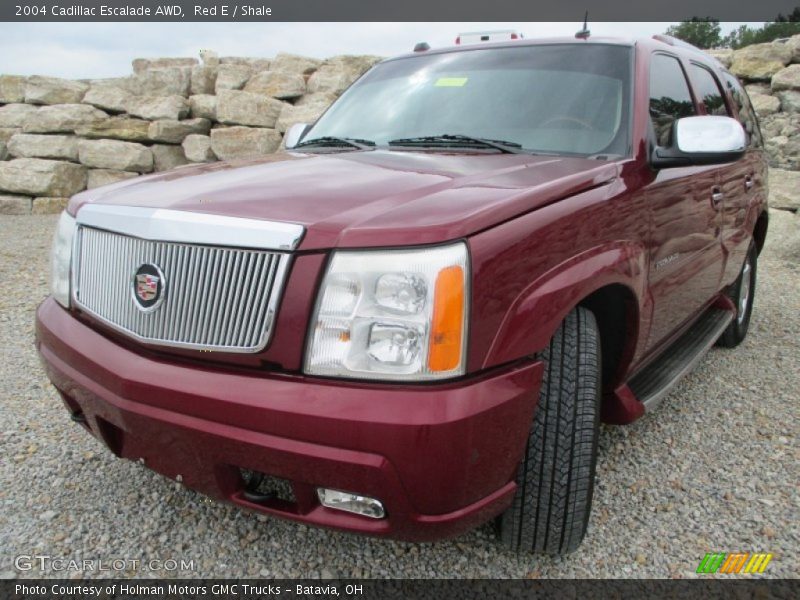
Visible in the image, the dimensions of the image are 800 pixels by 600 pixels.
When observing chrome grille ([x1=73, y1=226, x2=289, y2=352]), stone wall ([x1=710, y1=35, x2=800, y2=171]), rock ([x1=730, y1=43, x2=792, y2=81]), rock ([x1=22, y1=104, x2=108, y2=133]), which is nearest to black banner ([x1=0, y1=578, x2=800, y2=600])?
chrome grille ([x1=73, y1=226, x2=289, y2=352])

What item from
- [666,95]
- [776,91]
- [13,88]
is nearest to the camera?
[666,95]

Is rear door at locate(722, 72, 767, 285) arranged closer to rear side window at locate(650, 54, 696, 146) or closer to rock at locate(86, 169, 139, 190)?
rear side window at locate(650, 54, 696, 146)

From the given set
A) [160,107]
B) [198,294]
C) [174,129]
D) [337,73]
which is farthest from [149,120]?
[198,294]

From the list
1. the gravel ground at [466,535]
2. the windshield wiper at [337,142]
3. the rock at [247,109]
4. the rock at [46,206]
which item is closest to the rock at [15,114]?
the rock at [46,206]

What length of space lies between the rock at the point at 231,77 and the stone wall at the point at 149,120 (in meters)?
0.02

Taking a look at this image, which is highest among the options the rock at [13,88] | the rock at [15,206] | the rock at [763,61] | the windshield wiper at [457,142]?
the rock at [763,61]

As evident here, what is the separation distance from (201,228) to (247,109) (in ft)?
34.3

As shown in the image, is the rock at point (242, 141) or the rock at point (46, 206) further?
the rock at point (46, 206)

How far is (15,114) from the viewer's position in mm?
12922

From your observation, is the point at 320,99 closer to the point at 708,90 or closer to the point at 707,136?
the point at 708,90

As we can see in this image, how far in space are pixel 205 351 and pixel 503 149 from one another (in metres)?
1.35

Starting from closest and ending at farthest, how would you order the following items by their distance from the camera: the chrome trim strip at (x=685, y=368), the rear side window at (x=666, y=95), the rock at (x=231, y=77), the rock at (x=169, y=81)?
the chrome trim strip at (x=685, y=368), the rear side window at (x=666, y=95), the rock at (x=231, y=77), the rock at (x=169, y=81)

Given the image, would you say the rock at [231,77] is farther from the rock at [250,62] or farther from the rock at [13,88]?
the rock at [13,88]

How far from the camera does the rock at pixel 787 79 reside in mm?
10180
